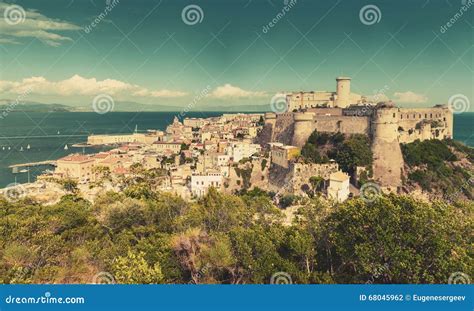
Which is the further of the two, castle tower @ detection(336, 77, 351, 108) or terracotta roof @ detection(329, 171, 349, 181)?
castle tower @ detection(336, 77, 351, 108)

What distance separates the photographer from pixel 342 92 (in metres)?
33.6

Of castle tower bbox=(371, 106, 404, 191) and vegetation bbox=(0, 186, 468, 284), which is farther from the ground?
castle tower bbox=(371, 106, 404, 191)

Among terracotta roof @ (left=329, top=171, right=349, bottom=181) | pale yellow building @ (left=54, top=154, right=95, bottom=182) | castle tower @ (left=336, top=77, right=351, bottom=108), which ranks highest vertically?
castle tower @ (left=336, top=77, right=351, bottom=108)

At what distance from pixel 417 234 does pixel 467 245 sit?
1.43m

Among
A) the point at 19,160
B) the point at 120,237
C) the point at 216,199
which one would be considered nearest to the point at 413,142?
the point at 216,199

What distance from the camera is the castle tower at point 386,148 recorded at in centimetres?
2394

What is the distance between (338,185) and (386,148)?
199 inches

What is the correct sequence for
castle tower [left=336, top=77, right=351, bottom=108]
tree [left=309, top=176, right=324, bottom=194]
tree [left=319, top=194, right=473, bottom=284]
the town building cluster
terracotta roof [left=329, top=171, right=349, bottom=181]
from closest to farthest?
tree [left=319, top=194, right=473, bottom=284], terracotta roof [left=329, top=171, right=349, bottom=181], tree [left=309, top=176, right=324, bottom=194], the town building cluster, castle tower [left=336, top=77, right=351, bottom=108]

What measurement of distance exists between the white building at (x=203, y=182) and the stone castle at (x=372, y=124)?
648 cm

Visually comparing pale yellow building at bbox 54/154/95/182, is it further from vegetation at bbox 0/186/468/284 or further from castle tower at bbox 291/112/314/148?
vegetation at bbox 0/186/468/284

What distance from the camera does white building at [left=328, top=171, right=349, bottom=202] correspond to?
2145cm

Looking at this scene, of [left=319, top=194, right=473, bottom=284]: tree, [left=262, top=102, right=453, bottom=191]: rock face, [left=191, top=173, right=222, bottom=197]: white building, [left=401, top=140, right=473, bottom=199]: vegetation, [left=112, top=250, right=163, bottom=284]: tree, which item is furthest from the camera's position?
[left=191, top=173, right=222, bottom=197]: white building

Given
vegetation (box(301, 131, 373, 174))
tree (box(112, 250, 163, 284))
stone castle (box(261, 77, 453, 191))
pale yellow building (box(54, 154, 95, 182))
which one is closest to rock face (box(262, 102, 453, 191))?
stone castle (box(261, 77, 453, 191))

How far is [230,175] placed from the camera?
25969mm
